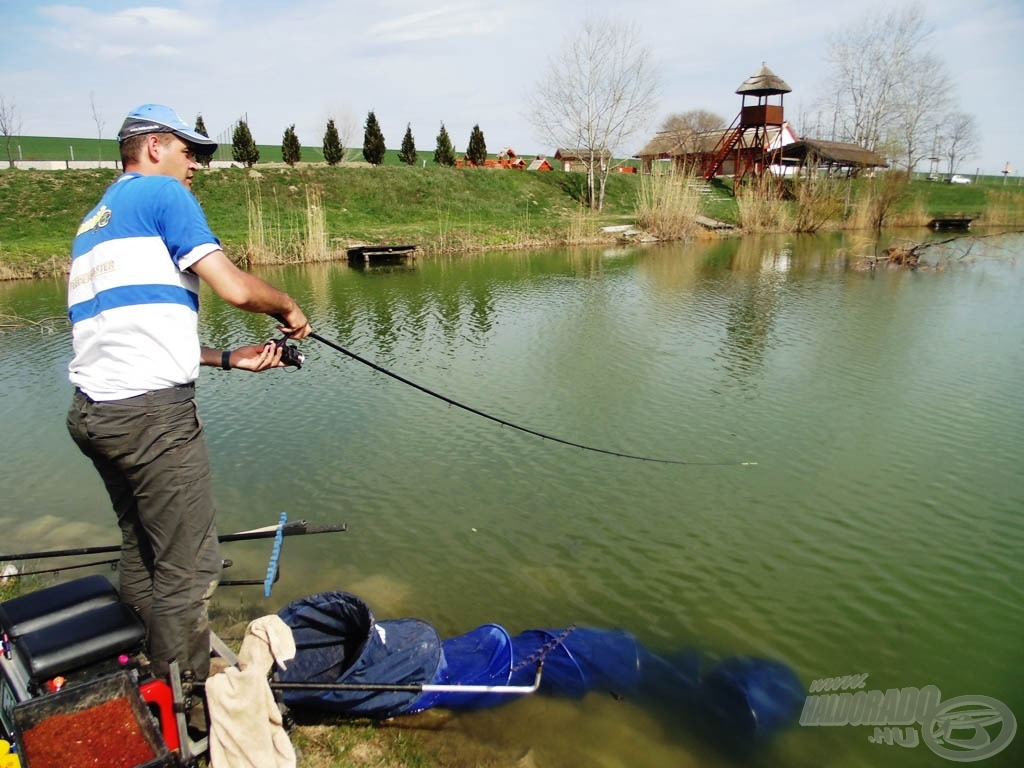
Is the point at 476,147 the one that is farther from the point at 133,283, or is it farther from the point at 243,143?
the point at 133,283

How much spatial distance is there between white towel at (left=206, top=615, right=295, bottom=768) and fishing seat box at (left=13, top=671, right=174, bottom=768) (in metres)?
0.17

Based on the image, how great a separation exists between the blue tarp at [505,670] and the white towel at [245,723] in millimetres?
514

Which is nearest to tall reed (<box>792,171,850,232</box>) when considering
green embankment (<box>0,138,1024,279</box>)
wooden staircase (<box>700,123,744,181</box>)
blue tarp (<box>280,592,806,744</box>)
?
green embankment (<box>0,138,1024,279</box>)

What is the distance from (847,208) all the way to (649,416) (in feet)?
98.7

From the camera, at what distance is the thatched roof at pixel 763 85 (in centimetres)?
4347

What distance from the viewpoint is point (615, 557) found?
525cm

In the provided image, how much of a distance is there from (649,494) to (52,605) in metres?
4.60

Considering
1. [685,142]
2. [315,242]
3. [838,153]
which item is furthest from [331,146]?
[838,153]

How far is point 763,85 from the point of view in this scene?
4388 cm

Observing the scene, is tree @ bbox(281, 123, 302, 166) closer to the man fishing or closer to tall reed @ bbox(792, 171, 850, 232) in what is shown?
tall reed @ bbox(792, 171, 850, 232)

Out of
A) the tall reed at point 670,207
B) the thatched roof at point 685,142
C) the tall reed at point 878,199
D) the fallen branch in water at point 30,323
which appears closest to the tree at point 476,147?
the thatched roof at point 685,142

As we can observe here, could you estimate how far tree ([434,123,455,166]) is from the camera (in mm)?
43906

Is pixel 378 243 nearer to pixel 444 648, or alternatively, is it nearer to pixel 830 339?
pixel 830 339

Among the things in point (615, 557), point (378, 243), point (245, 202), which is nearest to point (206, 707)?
point (615, 557)
